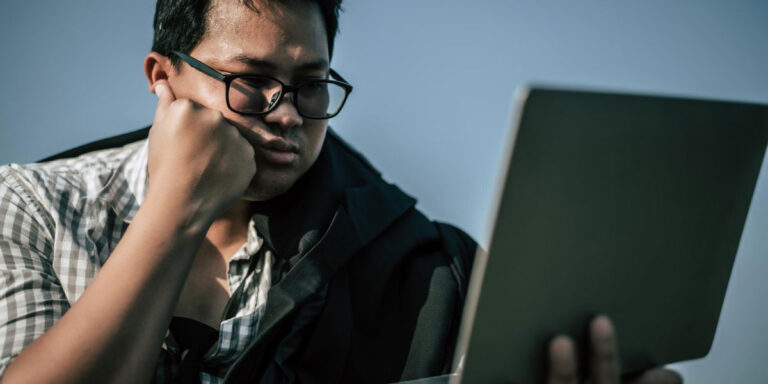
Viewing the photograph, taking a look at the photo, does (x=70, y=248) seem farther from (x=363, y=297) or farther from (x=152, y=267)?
(x=363, y=297)

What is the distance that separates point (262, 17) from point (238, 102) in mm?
194

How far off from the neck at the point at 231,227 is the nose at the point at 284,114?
279mm

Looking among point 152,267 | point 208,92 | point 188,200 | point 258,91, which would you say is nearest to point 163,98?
point 208,92

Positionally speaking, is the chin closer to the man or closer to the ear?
the man

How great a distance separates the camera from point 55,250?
1036 mm

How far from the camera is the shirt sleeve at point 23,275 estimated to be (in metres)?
0.85

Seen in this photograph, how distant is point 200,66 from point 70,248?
0.45 meters

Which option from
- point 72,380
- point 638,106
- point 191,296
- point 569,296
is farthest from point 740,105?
point 191,296

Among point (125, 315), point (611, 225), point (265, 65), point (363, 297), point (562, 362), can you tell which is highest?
point (265, 65)

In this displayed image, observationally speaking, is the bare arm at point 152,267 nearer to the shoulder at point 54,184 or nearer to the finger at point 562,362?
the shoulder at point 54,184

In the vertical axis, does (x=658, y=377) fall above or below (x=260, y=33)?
below

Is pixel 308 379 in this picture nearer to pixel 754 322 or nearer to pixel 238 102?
pixel 238 102

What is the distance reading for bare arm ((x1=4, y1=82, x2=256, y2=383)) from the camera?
2.45ft

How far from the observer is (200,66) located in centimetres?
112
